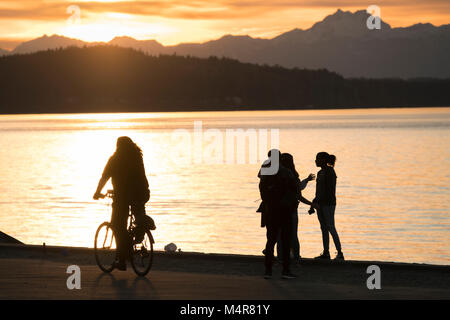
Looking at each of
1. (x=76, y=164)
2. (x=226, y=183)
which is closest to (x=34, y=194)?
(x=226, y=183)

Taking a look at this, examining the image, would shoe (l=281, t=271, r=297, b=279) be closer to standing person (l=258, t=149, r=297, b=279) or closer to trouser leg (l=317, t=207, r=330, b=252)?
standing person (l=258, t=149, r=297, b=279)

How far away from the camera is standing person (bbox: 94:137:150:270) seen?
1221cm

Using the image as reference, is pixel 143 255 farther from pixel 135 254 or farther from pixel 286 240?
pixel 286 240

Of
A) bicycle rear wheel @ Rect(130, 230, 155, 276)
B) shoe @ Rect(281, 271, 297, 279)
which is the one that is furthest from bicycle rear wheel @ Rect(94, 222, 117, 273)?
shoe @ Rect(281, 271, 297, 279)

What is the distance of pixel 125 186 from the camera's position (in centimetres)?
1223

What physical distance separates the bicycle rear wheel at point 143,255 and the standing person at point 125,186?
148mm

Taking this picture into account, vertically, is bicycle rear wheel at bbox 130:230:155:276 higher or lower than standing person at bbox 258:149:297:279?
lower

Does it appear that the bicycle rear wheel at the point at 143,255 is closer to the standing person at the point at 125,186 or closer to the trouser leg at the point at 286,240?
the standing person at the point at 125,186

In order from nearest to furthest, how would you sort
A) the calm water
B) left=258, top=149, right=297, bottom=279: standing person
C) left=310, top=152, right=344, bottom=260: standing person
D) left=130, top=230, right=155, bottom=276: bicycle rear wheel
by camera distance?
1. left=130, top=230, right=155, bottom=276: bicycle rear wheel
2. left=258, top=149, right=297, bottom=279: standing person
3. left=310, top=152, right=344, bottom=260: standing person
4. the calm water

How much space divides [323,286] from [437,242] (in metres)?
17.4

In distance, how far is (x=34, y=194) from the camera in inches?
1865

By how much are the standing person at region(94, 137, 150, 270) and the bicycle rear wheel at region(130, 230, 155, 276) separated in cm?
15

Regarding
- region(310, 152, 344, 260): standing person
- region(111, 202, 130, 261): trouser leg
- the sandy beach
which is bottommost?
the sandy beach

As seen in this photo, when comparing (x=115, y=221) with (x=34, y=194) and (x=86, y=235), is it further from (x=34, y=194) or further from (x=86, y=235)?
(x=34, y=194)
